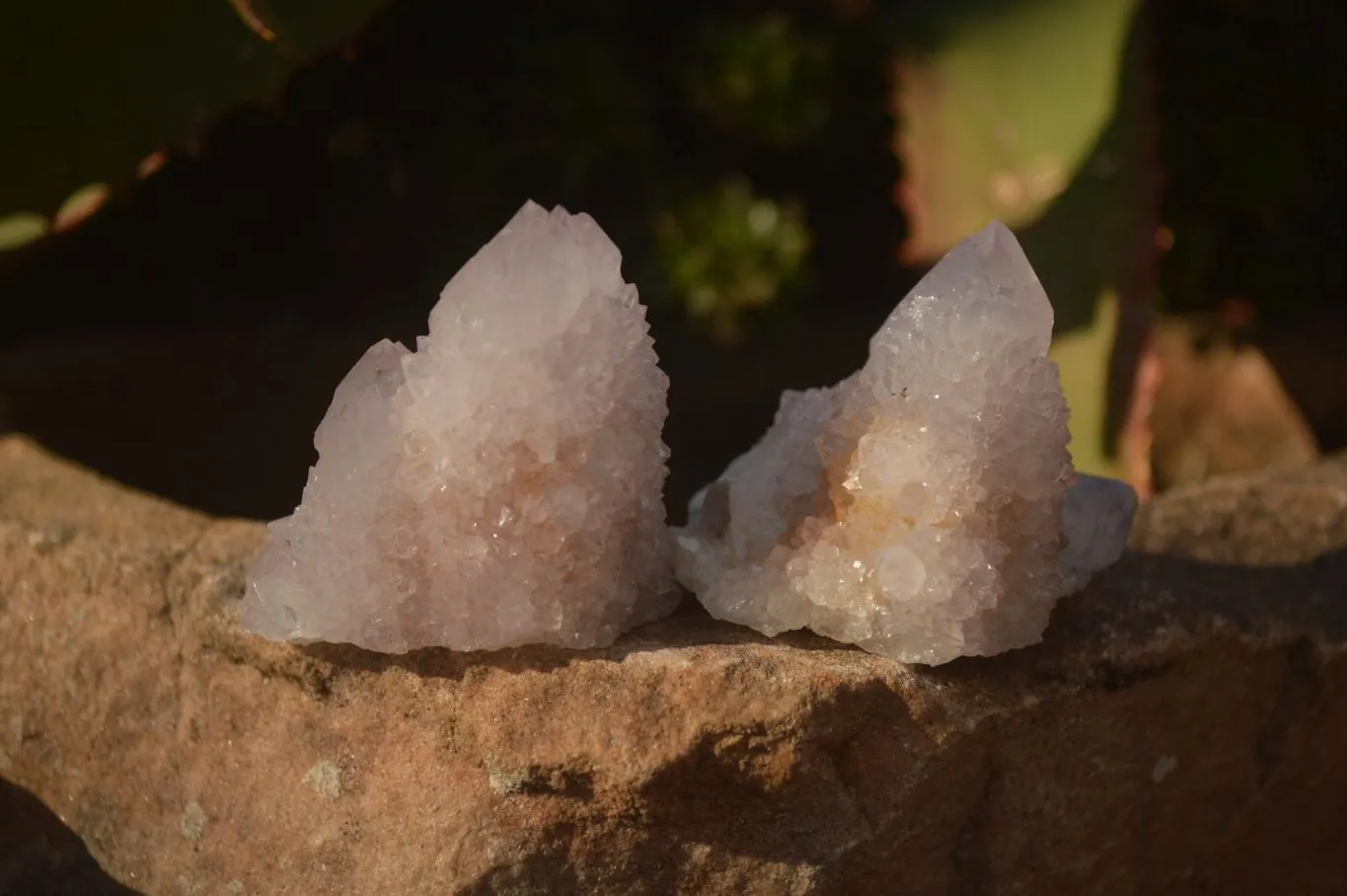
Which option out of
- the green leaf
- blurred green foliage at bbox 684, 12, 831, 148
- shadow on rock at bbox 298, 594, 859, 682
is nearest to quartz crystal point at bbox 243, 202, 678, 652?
shadow on rock at bbox 298, 594, 859, 682

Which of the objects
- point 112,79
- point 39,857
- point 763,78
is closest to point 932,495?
point 39,857

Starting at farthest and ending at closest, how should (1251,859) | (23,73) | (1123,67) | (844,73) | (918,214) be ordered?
1. (844,73)
2. (918,214)
3. (1123,67)
4. (23,73)
5. (1251,859)

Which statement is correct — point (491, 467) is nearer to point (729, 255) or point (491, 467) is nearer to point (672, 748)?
point (672, 748)

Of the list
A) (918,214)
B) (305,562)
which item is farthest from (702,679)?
(918,214)

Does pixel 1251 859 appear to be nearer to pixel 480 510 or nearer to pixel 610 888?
pixel 610 888

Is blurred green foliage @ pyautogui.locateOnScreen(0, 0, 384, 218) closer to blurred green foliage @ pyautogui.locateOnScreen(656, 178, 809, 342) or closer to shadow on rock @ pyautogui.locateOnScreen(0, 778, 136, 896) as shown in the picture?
shadow on rock @ pyautogui.locateOnScreen(0, 778, 136, 896)

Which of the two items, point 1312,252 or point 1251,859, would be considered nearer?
point 1251,859
